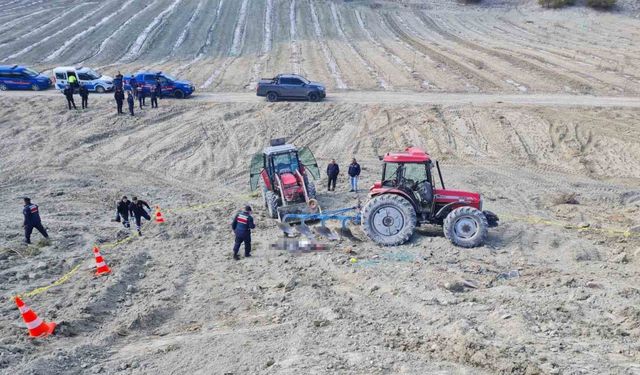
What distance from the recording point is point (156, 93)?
2686cm

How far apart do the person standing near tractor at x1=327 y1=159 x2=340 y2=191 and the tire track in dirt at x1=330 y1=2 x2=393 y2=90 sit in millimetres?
13559

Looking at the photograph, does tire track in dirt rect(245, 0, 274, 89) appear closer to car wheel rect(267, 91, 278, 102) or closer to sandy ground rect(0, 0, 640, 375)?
sandy ground rect(0, 0, 640, 375)

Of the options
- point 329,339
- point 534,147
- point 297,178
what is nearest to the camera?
point 329,339

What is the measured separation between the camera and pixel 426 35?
4459 cm

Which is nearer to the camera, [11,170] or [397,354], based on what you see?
[397,354]

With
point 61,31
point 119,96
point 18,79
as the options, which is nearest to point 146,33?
point 61,31

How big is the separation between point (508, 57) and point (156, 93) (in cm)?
2277

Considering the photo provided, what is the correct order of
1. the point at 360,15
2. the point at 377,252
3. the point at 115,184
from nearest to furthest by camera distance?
the point at 377,252
the point at 115,184
the point at 360,15

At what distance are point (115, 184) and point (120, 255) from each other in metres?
6.81

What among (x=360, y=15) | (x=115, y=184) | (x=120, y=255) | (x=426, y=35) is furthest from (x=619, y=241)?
(x=360, y=15)

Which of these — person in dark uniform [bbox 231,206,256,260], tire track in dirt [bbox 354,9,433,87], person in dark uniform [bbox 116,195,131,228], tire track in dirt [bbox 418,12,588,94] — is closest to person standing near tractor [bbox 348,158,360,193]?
person in dark uniform [bbox 231,206,256,260]

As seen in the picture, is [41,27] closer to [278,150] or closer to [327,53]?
[327,53]

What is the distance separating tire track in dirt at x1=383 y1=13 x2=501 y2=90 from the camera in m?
30.9

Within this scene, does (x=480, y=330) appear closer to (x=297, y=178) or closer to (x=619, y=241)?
(x=619, y=241)
